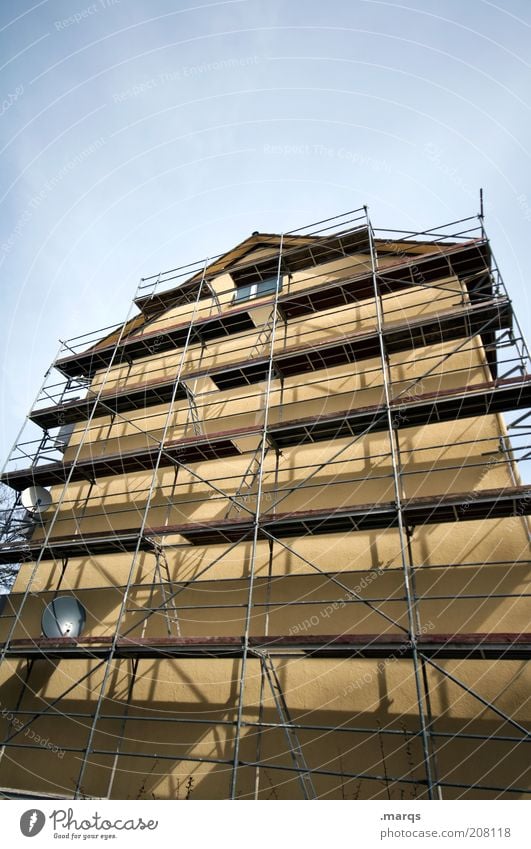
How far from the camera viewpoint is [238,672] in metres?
8.22

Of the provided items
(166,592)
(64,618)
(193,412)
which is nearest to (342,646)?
(166,592)

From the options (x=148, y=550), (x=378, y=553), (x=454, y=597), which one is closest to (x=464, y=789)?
(x=454, y=597)

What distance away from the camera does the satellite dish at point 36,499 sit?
11602mm

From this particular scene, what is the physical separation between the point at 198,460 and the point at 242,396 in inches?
82.0

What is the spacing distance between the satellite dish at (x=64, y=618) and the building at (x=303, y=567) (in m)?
0.04

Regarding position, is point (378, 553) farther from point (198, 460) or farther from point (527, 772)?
point (198, 460)

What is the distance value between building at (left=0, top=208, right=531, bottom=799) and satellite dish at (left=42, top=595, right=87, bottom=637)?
0.04 metres

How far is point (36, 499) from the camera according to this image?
1186 cm

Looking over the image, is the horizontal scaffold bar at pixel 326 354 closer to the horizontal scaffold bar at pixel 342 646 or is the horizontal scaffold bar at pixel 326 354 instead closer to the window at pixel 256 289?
the window at pixel 256 289

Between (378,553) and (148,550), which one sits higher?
(148,550)

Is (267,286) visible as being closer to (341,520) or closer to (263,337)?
(263,337)

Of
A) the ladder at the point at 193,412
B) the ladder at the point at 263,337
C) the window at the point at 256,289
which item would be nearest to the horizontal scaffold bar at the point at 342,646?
the ladder at the point at 193,412

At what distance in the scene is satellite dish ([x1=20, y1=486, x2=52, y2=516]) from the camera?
38.1 feet

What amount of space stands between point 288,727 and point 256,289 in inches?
457
